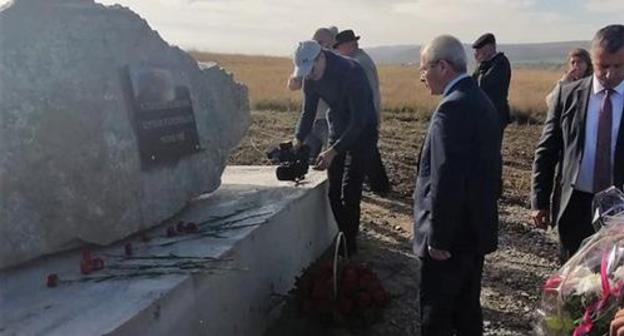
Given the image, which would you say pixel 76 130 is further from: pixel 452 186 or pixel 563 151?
pixel 563 151

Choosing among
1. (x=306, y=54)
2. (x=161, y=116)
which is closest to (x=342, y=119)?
(x=306, y=54)

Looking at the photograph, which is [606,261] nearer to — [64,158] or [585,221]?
[585,221]

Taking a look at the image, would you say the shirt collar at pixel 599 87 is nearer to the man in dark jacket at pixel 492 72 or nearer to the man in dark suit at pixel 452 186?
the man in dark suit at pixel 452 186

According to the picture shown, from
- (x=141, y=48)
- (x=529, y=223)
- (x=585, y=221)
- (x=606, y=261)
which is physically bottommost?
(x=529, y=223)

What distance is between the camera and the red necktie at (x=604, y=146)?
13.1ft

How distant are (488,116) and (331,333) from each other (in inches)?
67.1

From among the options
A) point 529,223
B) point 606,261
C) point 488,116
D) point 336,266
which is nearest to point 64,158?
point 336,266

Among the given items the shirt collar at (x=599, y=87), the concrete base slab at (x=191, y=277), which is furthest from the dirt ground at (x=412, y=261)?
the shirt collar at (x=599, y=87)

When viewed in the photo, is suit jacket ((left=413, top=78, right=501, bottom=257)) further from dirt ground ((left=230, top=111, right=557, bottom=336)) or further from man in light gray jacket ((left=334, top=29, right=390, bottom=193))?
man in light gray jacket ((left=334, top=29, right=390, bottom=193))

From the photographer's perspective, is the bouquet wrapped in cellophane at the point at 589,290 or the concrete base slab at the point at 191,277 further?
the concrete base slab at the point at 191,277

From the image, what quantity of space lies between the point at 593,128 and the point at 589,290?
65.8 inches

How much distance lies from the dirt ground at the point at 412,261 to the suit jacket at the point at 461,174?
1.21 m

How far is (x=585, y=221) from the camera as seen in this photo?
4.21 metres

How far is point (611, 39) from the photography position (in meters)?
3.77
